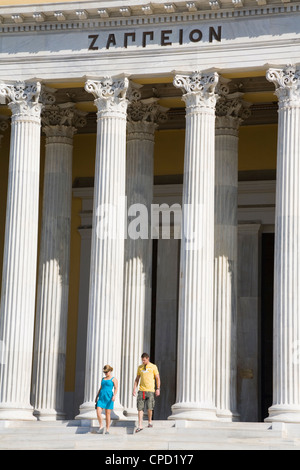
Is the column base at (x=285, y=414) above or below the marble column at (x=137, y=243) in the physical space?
below

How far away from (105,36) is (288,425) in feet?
43.5

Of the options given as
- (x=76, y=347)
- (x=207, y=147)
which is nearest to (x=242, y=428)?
(x=207, y=147)

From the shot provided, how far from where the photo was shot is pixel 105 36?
3447 centimetres

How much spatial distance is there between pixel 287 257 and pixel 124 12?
9.15 meters

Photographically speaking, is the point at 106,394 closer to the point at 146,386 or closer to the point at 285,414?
the point at 146,386

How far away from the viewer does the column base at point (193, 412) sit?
104 feet

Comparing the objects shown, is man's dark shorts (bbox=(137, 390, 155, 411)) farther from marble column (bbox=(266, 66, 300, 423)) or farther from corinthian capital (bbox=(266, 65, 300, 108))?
corinthian capital (bbox=(266, 65, 300, 108))

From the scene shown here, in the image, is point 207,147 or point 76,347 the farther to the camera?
point 76,347

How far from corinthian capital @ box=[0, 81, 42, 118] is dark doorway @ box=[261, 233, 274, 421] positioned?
10213mm

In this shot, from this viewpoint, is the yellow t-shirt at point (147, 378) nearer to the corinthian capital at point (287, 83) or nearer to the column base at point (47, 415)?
the column base at point (47, 415)

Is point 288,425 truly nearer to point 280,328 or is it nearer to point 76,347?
point 280,328

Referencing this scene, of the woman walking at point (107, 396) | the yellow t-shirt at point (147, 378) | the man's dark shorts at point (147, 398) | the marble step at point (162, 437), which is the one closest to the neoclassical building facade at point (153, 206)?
the marble step at point (162, 437)

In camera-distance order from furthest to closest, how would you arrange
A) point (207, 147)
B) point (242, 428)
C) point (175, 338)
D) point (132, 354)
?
point (175, 338)
point (132, 354)
point (207, 147)
point (242, 428)

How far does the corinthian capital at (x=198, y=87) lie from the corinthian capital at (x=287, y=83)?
6.24 feet
